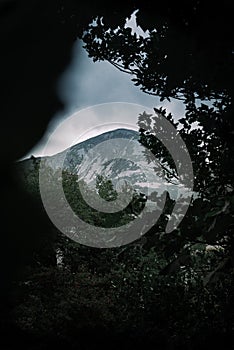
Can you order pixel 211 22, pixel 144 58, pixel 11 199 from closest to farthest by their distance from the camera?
1. pixel 11 199
2. pixel 211 22
3. pixel 144 58

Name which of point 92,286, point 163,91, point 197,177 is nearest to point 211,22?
point 163,91

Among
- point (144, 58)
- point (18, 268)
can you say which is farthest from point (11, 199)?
point (144, 58)

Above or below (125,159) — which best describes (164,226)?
below

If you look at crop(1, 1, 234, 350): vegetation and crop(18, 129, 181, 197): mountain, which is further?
crop(18, 129, 181, 197): mountain

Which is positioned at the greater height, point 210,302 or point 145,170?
point 145,170

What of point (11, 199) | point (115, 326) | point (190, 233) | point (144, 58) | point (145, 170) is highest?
point (144, 58)

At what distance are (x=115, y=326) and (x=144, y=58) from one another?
283 centimetres

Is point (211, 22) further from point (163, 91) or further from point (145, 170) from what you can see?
point (145, 170)

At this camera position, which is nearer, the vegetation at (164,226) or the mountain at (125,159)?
the vegetation at (164,226)

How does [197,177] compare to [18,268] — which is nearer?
[18,268]

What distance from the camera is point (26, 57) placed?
1.11 meters

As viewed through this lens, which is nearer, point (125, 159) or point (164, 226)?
point (164, 226)

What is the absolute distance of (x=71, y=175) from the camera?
734cm

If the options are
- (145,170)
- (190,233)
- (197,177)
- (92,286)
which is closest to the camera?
(190,233)
